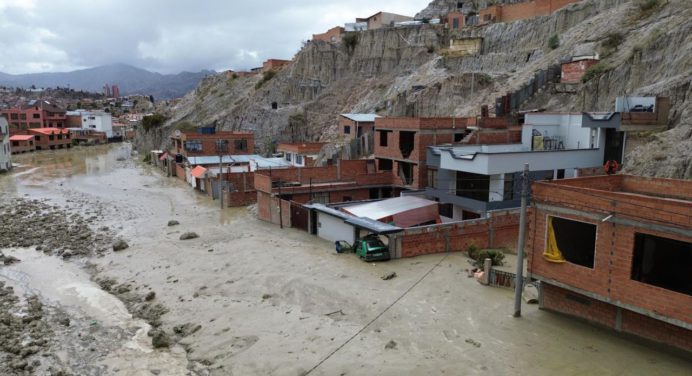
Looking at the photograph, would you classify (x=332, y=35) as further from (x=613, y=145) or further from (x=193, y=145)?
(x=613, y=145)

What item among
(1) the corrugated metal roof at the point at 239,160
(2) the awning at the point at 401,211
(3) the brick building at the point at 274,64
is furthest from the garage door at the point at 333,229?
(3) the brick building at the point at 274,64

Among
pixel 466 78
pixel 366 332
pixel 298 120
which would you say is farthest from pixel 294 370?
pixel 298 120

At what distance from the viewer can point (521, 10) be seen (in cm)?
5972

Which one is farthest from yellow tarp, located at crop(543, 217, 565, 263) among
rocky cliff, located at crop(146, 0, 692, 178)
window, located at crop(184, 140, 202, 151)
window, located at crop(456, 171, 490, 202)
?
window, located at crop(184, 140, 202, 151)

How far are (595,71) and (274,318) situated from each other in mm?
33831

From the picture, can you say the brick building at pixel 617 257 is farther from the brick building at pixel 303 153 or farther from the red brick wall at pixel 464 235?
the brick building at pixel 303 153

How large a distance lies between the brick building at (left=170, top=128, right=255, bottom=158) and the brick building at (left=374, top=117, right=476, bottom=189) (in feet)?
80.5

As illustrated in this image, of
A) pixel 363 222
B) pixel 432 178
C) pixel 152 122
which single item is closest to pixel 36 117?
pixel 152 122

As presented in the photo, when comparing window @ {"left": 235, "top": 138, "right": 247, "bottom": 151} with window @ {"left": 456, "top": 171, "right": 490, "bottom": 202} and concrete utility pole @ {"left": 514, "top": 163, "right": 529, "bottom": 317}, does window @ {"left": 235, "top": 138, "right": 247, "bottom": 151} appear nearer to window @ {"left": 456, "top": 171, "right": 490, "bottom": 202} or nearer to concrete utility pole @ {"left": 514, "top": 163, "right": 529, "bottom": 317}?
window @ {"left": 456, "top": 171, "right": 490, "bottom": 202}

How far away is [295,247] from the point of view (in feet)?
79.2

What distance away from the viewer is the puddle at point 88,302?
14188mm

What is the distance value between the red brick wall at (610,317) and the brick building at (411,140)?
53.8 feet

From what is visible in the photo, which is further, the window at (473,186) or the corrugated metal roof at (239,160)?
the corrugated metal roof at (239,160)

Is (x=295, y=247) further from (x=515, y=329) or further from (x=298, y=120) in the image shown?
(x=298, y=120)
